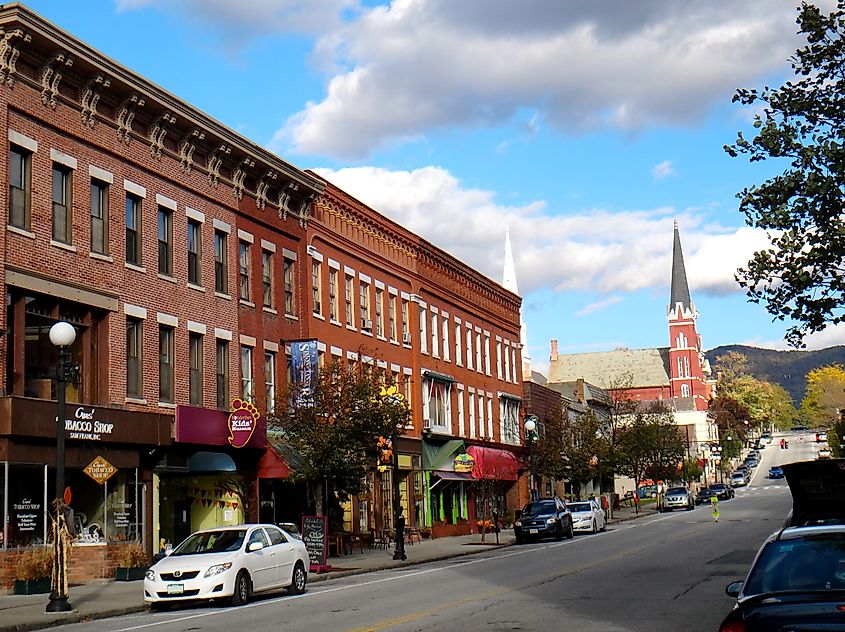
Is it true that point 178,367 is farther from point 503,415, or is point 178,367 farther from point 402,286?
point 503,415

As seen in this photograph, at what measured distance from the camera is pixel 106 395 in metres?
28.0

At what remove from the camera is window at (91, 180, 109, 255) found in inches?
1123

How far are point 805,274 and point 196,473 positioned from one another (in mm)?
19246

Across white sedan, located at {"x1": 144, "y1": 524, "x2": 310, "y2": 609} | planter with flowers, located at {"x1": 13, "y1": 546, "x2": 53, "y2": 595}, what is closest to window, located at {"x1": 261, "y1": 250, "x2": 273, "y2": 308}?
planter with flowers, located at {"x1": 13, "y1": 546, "x2": 53, "y2": 595}

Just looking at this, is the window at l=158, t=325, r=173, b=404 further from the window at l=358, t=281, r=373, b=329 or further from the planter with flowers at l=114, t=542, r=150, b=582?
the window at l=358, t=281, r=373, b=329

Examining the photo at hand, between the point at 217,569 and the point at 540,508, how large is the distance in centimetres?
2677

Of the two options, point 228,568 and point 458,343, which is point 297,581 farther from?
point 458,343

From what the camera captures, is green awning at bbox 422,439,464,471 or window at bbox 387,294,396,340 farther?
green awning at bbox 422,439,464,471

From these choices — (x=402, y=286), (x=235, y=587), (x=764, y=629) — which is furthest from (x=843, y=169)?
(x=402, y=286)

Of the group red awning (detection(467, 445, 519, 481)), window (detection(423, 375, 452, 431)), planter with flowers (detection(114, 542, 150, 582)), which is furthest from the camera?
red awning (detection(467, 445, 519, 481))

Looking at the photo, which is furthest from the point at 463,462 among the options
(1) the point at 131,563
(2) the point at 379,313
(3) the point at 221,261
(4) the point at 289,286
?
(1) the point at 131,563

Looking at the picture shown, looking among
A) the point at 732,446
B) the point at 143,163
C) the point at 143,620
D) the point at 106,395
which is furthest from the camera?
the point at 732,446

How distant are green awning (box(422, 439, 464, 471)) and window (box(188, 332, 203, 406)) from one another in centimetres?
1817

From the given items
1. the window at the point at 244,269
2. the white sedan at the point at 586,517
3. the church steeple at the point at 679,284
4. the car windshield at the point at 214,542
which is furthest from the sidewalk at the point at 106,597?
the church steeple at the point at 679,284
